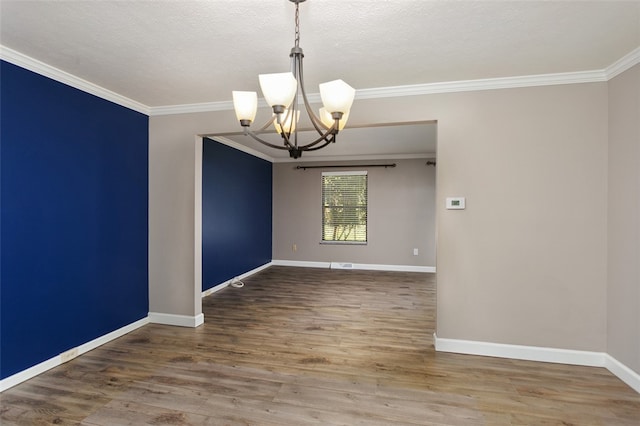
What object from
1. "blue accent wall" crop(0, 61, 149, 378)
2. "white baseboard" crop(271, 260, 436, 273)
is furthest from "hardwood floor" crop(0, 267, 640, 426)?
"white baseboard" crop(271, 260, 436, 273)

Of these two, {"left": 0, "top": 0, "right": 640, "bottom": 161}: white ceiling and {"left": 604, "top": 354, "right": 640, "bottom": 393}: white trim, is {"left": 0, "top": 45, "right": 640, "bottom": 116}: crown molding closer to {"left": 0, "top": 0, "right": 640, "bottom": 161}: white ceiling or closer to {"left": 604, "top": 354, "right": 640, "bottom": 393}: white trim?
{"left": 0, "top": 0, "right": 640, "bottom": 161}: white ceiling

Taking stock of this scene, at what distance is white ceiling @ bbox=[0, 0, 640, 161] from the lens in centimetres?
168

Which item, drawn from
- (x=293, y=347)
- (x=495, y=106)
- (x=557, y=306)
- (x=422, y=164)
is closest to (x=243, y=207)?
(x=293, y=347)

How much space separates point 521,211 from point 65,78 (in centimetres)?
398

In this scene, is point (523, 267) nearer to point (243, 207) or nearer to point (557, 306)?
point (557, 306)

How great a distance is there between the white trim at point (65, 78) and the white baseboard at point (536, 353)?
3798mm

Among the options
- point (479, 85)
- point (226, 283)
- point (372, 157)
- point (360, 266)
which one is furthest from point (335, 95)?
point (360, 266)

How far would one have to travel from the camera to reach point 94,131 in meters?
2.77

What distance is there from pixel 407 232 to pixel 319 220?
74.3 inches

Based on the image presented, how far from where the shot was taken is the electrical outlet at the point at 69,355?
8.16 ft

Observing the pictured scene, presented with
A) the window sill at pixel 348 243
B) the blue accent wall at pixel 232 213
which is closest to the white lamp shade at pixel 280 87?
the blue accent wall at pixel 232 213

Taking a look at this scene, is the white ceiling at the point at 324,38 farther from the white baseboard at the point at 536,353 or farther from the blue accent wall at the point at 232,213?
the white baseboard at the point at 536,353

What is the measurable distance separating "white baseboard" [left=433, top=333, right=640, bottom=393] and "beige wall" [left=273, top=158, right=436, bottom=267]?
11.5 feet

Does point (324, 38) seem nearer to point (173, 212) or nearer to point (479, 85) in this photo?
point (479, 85)
